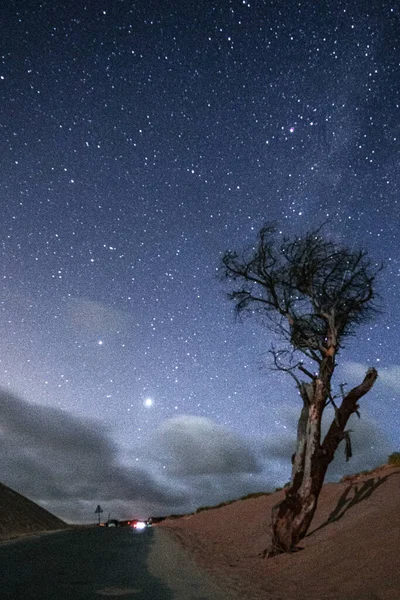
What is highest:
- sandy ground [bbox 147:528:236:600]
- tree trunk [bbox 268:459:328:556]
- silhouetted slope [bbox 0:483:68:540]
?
silhouetted slope [bbox 0:483:68:540]

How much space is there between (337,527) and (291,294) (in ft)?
24.1

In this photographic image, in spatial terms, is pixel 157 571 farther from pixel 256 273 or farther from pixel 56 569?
pixel 256 273

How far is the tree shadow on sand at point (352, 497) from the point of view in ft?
50.4

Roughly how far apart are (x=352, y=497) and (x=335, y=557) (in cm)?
664

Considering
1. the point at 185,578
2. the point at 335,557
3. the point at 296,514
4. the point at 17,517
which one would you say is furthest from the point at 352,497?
the point at 17,517

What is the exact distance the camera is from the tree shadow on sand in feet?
50.4

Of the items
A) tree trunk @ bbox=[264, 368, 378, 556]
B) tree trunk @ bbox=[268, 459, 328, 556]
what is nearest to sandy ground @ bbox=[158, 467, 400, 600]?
tree trunk @ bbox=[268, 459, 328, 556]

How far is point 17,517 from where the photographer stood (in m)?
44.2

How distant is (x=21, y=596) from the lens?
7.08m

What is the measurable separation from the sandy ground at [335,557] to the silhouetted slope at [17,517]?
24.9 m

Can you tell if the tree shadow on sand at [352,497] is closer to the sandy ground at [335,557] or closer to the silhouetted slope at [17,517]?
the sandy ground at [335,557]

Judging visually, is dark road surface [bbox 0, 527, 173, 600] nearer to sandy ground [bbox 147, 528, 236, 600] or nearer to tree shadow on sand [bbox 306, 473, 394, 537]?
sandy ground [bbox 147, 528, 236, 600]

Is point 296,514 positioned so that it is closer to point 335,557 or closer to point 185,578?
point 335,557

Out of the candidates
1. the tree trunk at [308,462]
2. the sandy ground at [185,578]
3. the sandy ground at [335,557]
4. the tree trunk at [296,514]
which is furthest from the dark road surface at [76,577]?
the tree trunk at [308,462]
